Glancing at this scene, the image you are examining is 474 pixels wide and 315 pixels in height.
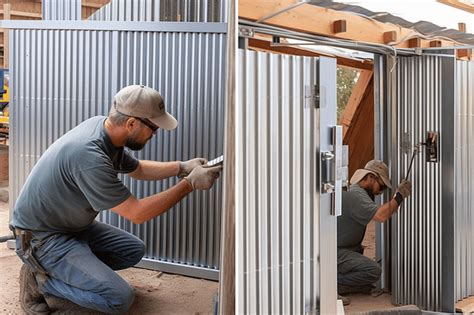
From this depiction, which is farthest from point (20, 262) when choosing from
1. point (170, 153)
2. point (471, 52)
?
point (471, 52)

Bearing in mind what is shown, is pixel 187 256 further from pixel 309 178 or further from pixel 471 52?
pixel 471 52

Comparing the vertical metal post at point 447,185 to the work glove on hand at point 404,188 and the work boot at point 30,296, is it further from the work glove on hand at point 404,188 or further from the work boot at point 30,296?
the work boot at point 30,296

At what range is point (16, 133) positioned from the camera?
1.58 meters

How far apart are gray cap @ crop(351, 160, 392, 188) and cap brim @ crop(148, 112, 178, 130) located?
0.46 metres

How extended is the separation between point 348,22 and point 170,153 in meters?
0.54

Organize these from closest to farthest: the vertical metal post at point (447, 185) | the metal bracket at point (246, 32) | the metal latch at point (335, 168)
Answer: the metal bracket at point (246, 32) < the metal latch at point (335, 168) < the vertical metal post at point (447, 185)

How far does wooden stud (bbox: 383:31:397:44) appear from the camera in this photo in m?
1.64

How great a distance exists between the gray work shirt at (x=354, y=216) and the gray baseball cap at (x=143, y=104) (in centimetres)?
48

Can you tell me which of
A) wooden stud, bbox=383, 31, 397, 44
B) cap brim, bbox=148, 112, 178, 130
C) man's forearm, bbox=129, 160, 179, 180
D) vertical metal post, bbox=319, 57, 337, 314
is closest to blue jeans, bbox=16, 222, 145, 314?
man's forearm, bbox=129, 160, 179, 180

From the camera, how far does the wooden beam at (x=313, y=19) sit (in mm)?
1464

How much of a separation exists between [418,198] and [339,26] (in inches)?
21.5

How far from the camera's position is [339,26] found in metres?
1.55

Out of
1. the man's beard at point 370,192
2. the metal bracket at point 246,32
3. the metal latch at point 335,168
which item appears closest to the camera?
the metal bracket at point 246,32

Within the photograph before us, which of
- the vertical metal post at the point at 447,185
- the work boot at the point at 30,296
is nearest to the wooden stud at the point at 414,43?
the vertical metal post at the point at 447,185
